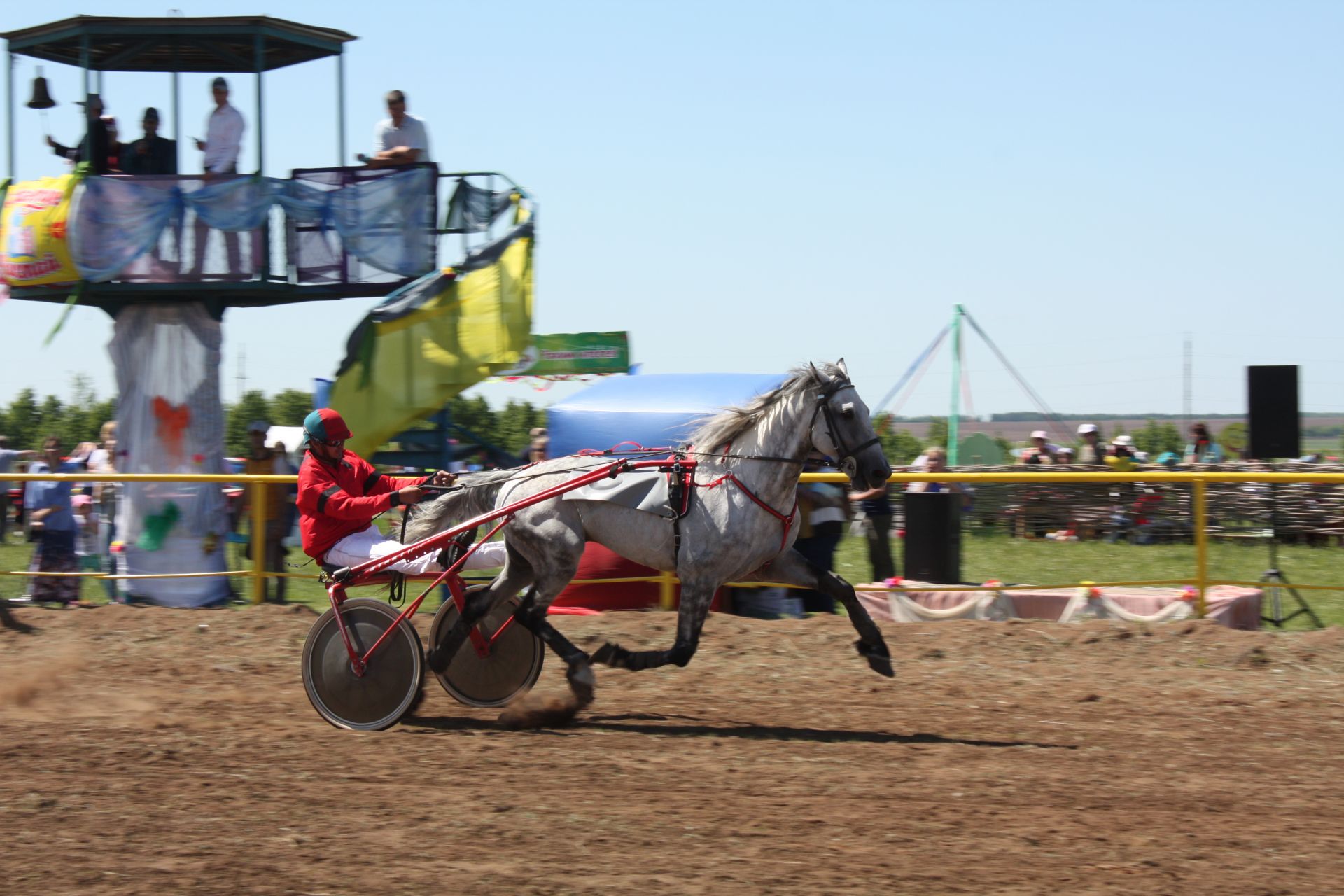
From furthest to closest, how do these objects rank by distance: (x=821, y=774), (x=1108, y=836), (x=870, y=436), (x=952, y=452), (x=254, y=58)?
(x=952, y=452) < (x=254, y=58) < (x=870, y=436) < (x=821, y=774) < (x=1108, y=836)

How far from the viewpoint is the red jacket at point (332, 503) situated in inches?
287

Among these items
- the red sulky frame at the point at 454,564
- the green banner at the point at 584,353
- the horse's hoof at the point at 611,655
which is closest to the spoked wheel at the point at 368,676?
the red sulky frame at the point at 454,564

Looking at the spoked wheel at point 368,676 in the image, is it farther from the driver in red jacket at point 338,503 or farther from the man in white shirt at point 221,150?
the man in white shirt at point 221,150

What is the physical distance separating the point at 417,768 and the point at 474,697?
57.6 inches

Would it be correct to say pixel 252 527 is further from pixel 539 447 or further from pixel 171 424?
pixel 171 424

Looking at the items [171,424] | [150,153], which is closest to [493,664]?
[171,424]

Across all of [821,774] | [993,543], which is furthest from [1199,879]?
[993,543]

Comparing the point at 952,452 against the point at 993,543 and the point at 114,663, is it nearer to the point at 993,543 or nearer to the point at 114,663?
the point at 993,543

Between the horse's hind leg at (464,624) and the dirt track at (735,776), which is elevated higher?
the horse's hind leg at (464,624)

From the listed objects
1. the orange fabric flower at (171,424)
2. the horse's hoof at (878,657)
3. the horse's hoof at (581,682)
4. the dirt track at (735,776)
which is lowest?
the dirt track at (735,776)

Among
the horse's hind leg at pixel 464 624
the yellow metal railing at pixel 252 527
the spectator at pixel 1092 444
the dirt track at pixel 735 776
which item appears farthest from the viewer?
the spectator at pixel 1092 444

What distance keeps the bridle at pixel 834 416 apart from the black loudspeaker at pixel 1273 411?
10.3 m

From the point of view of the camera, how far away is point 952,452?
2252 centimetres

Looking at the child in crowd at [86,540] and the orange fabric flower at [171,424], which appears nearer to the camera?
the child in crowd at [86,540]
